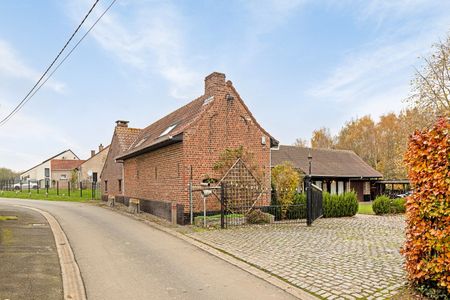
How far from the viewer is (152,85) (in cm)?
1612

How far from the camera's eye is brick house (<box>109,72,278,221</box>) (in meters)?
14.3

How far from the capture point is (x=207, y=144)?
48.6ft

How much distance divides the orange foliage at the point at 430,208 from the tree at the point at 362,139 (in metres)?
50.4

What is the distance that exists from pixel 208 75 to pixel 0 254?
35.2 feet

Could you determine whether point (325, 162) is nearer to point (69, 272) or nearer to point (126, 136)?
point (126, 136)

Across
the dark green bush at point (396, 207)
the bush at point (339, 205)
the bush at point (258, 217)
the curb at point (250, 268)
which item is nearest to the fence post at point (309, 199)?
the bush at point (258, 217)

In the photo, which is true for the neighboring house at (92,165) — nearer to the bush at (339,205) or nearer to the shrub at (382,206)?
the bush at (339,205)

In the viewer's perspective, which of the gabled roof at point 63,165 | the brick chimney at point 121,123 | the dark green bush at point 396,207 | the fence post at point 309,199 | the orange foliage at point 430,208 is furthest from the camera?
the gabled roof at point 63,165

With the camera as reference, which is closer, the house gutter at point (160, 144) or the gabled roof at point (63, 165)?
the house gutter at point (160, 144)

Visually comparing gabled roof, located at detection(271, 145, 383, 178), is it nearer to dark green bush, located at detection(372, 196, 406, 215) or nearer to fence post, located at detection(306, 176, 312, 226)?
dark green bush, located at detection(372, 196, 406, 215)

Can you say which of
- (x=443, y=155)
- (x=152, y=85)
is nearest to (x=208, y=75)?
(x=152, y=85)

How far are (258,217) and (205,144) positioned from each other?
11.9 ft

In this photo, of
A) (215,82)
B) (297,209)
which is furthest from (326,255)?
(215,82)

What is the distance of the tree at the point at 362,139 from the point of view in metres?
55.0
